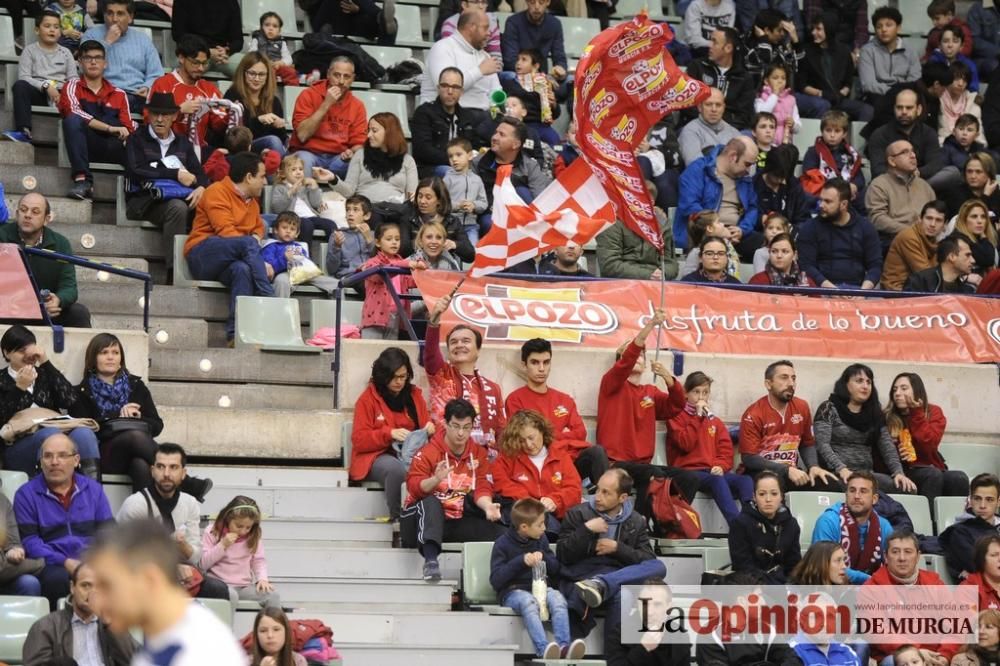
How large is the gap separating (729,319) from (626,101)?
1850 millimetres

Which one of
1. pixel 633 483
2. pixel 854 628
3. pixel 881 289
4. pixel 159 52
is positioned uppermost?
pixel 159 52

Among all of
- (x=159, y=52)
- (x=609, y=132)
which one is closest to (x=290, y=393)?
(x=609, y=132)

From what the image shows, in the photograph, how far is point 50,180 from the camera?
1593 centimetres

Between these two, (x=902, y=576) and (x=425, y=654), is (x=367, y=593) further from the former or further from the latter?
(x=902, y=576)

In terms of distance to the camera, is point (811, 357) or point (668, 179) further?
point (668, 179)

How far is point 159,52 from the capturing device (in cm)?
1789

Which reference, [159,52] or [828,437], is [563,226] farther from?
[159,52]

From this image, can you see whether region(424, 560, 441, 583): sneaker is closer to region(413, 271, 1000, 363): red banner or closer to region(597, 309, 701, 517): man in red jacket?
region(597, 309, 701, 517): man in red jacket

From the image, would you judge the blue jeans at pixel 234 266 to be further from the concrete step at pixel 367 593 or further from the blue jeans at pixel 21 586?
the blue jeans at pixel 21 586

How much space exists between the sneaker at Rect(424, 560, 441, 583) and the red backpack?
157 centimetres

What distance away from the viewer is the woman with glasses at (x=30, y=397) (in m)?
12.2

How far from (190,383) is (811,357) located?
4453 millimetres

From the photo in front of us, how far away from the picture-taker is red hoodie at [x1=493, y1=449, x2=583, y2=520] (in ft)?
41.7

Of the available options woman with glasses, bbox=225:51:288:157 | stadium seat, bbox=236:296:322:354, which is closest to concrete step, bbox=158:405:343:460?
stadium seat, bbox=236:296:322:354
